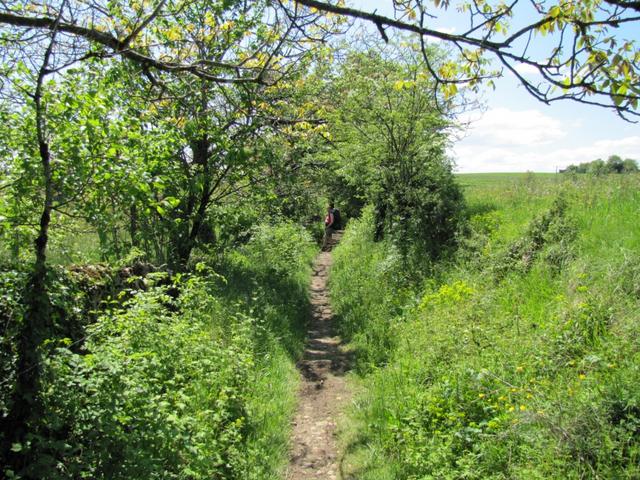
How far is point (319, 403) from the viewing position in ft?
21.1

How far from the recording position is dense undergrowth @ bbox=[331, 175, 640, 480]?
3.71m

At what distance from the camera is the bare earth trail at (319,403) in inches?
198

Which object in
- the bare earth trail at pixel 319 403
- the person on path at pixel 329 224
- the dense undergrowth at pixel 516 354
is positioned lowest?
the bare earth trail at pixel 319 403

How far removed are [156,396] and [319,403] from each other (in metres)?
3.03

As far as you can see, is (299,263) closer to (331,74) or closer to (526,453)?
(331,74)

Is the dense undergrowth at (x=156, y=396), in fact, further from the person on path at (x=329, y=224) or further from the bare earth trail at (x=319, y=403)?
the person on path at (x=329, y=224)

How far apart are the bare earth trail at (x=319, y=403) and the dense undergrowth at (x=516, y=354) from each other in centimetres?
28

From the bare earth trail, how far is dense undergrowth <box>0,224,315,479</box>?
0.22 m

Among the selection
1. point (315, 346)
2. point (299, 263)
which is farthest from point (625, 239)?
point (299, 263)

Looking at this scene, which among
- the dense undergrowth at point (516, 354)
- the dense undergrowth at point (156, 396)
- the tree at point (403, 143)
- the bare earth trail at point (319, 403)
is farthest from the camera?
the tree at point (403, 143)

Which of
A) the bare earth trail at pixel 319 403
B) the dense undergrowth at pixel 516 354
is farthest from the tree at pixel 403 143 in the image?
the bare earth trail at pixel 319 403

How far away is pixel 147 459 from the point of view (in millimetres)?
3379

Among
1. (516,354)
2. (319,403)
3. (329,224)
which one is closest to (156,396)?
(319,403)

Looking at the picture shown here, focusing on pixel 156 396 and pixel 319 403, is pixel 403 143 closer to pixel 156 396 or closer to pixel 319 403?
pixel 319 403
